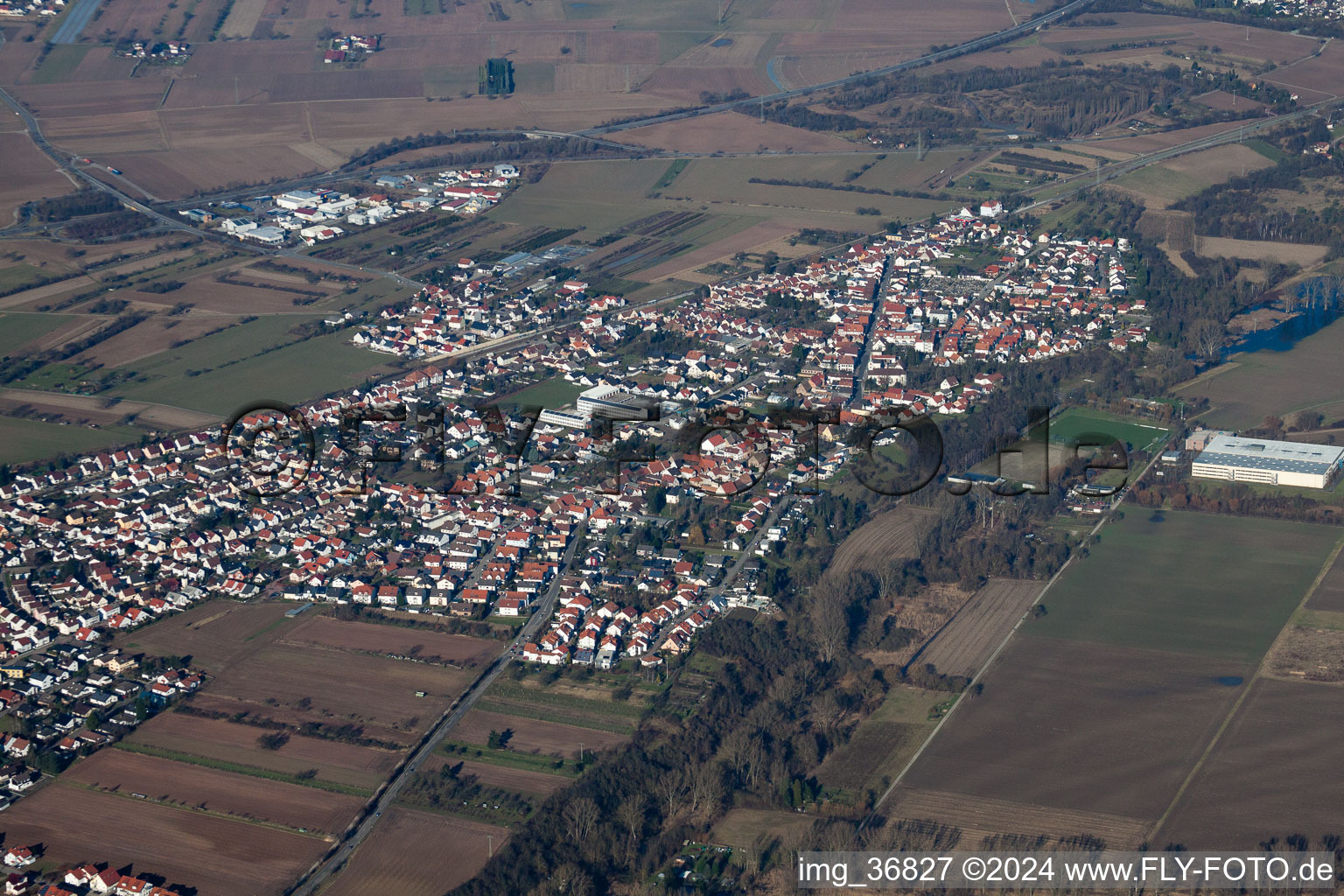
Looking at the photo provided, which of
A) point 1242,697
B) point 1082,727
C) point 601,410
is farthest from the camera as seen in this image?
point 601,410

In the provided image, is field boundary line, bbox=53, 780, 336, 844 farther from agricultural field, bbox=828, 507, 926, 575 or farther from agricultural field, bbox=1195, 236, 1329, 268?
agricultural field, bbox=1195, 236, 1329, 268

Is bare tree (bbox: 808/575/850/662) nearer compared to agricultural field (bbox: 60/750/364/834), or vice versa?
agricultural field (bbox: 60/750/364/834)

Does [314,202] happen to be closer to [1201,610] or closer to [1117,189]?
[1117,189]

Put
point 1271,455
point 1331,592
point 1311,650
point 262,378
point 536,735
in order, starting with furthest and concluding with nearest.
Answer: point 262,378
point 1271,455
point 1331,592
point 1311,650
point 536,735

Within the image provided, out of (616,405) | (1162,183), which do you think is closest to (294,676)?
(616,405)

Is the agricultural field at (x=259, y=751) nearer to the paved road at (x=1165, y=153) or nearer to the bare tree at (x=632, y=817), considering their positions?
the bare tree at (x=632, y=817)

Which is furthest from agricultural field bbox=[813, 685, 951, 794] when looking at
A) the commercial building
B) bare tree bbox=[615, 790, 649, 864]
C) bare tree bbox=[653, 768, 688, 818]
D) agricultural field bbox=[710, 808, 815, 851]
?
the commercial building

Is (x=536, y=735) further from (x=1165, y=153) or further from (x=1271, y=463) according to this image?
(x=1165, y=153)
